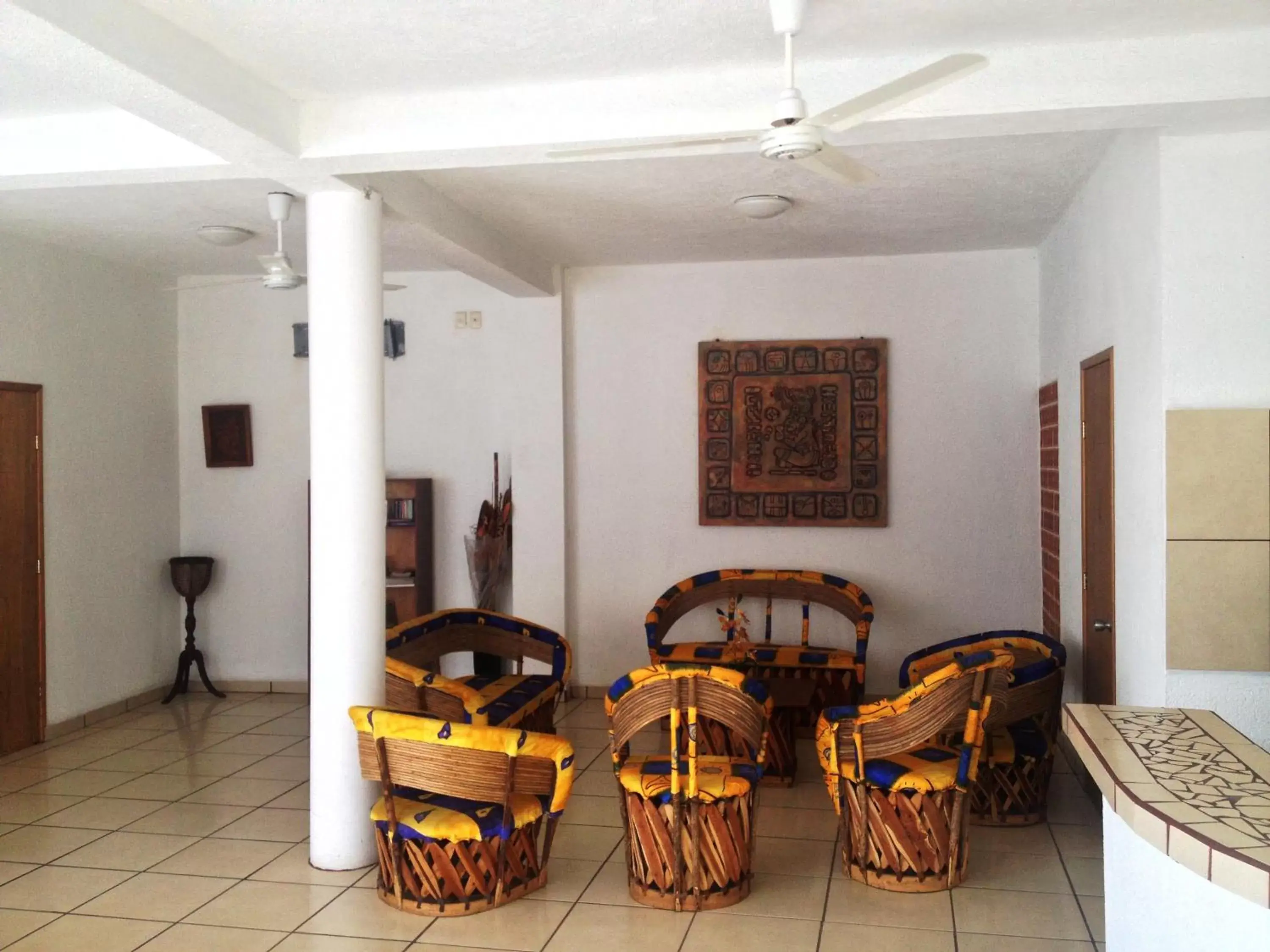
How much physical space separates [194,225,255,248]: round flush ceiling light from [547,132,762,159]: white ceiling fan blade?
299 cm

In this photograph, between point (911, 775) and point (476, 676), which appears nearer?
point (911, 775)

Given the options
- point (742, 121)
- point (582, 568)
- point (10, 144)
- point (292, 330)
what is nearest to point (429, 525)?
point (582, 568)

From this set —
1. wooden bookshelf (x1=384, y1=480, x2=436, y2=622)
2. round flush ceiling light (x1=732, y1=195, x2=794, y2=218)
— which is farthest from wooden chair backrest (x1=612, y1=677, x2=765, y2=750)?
wooden bookshelf (x1=384, y1=480, x2=436, y2=622)

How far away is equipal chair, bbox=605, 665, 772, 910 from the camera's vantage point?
4020mm

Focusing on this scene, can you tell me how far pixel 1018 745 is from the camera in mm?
4965

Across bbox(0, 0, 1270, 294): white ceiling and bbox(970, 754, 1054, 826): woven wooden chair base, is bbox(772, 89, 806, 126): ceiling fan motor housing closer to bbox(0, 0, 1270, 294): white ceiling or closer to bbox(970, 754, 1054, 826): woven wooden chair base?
bbox(0, 0, 1270, 294): white ceiling

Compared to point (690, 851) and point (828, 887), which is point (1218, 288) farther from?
point (690, 851)

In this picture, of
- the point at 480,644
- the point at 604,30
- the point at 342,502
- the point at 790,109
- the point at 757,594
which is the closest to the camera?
the point at 790,109

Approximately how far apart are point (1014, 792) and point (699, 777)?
5.24 feet

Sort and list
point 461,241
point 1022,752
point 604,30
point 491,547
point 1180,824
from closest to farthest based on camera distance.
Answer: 1. point 1180,824
2. point 604,30
3. point 1022,752
4. point 461,241
5. point 491,547

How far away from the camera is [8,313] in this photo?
20.9 feet

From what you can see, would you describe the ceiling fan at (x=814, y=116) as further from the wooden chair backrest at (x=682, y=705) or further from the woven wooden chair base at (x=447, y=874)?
the woven wooden chair base at (x=447, y=874)

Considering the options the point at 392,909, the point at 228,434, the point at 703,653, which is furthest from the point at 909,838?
the point at 228,434

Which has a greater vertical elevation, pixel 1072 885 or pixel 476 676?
pixel 476 676
